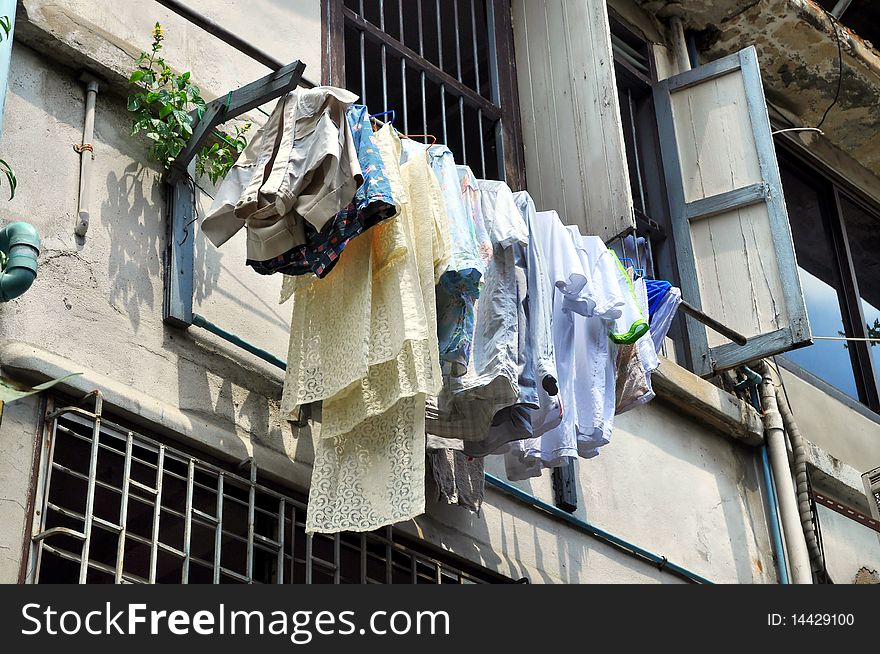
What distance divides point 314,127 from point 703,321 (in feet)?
9.15

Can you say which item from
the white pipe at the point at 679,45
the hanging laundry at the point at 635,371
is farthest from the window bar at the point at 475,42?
the hanging laundry at the point at 635,371

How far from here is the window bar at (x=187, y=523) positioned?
4.52 m

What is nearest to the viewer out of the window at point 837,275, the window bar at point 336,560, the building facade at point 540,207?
the building facade at point 540,207

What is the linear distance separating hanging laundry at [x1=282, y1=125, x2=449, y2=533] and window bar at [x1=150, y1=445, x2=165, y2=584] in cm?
43

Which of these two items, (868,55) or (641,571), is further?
(868,55)

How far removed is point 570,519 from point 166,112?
2436 millimetres

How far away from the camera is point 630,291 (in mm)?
5535

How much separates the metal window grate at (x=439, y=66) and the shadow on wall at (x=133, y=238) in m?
1.58

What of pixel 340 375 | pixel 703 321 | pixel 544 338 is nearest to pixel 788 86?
pixel 703 321

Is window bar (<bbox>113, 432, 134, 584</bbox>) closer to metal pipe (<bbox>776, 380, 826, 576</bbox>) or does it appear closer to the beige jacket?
the beige jacket

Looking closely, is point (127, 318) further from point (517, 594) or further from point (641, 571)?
point (641, 571)

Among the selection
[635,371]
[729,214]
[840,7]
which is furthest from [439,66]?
[840,7]

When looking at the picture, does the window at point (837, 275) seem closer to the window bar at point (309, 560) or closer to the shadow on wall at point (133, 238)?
the window bar at point (309, 560)

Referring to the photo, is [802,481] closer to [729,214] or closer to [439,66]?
[729,214]
